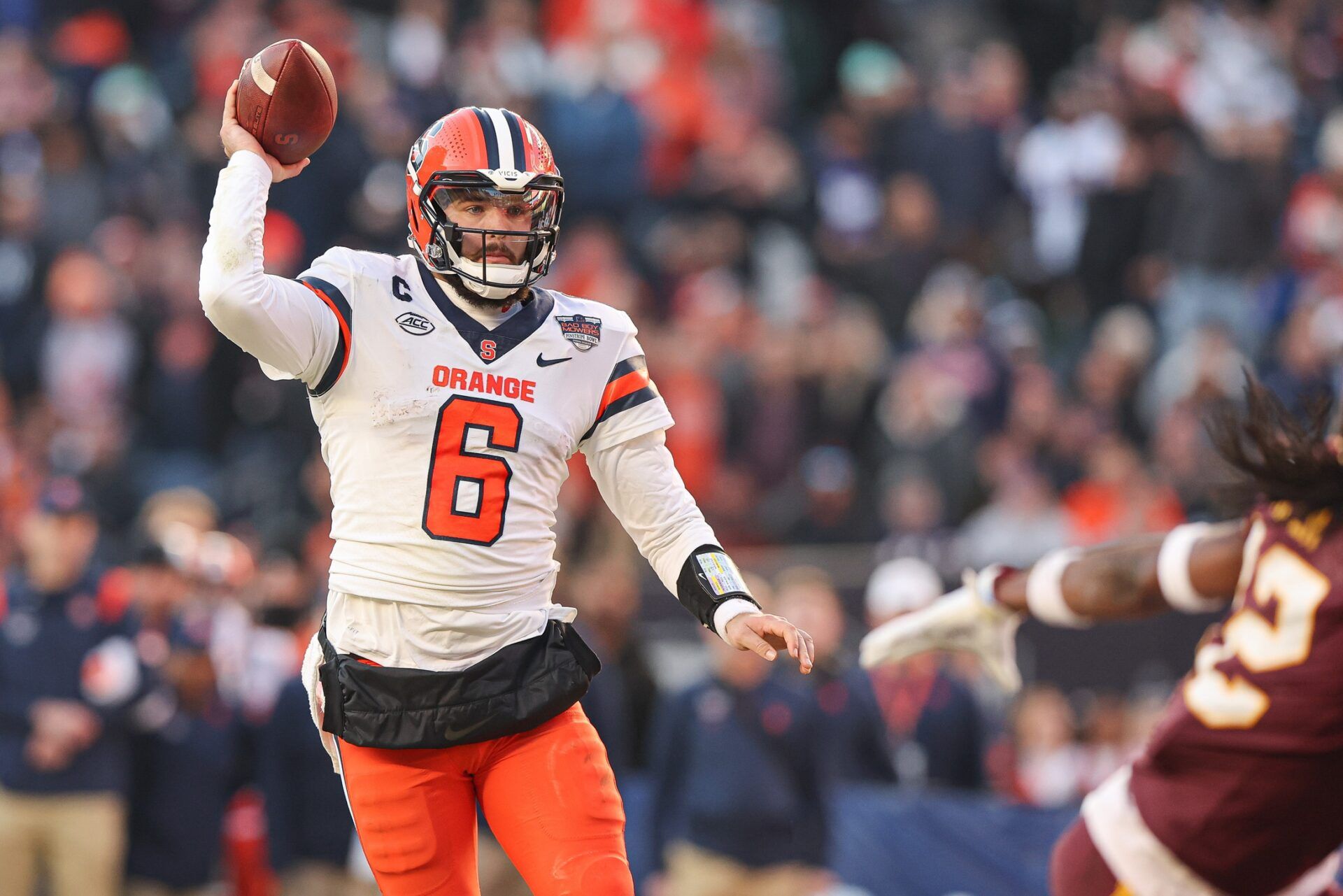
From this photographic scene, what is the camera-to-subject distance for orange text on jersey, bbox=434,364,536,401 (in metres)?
4.05

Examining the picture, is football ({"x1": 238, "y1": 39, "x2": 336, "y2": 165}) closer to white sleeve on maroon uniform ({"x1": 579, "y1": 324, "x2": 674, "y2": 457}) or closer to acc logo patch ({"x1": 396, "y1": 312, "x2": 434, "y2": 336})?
acc logo patch ({"x1": 396, "y1": 312, "x2": 434, "y2": 336})

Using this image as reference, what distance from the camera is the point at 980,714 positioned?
8.70m

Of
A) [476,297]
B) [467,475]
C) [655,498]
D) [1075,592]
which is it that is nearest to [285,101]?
[476,297]

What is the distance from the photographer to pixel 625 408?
4262 mm

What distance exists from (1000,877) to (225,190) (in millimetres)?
4711

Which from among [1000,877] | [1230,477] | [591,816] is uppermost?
[1230,477]

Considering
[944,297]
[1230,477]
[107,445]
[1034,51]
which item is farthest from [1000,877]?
[1034,51]

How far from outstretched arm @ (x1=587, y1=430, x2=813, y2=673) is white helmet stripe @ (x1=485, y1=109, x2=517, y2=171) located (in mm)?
699

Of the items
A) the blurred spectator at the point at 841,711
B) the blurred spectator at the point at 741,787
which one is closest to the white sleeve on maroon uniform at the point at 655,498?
the blurred spectator at the point at 741,787

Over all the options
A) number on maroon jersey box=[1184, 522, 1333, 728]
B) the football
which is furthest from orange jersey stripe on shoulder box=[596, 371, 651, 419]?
number on maroon jersey box=[1184, 522, 1333, 728]

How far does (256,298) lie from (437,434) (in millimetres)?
514

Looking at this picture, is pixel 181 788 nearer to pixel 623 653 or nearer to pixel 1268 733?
pixel 623 653

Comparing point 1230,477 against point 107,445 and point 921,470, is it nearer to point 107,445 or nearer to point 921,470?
point 921,470

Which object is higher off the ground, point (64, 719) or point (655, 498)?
point (655, 498)
